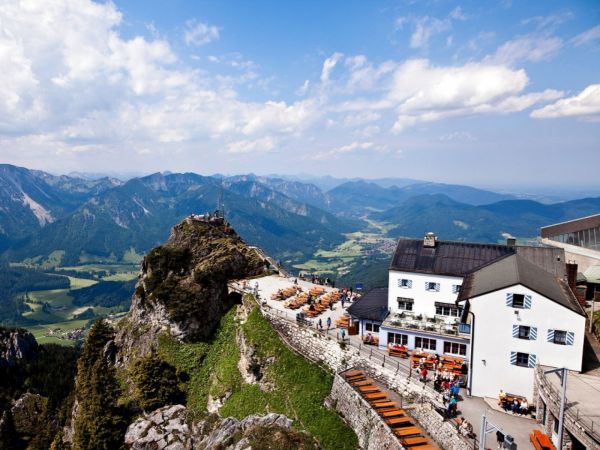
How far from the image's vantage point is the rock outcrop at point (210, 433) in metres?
31.2

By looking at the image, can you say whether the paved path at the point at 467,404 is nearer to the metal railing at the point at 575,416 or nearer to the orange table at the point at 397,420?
the metal railing at the point at 575,416

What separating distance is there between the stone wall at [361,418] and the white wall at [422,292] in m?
14.3

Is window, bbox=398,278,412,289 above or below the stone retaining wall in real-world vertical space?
above

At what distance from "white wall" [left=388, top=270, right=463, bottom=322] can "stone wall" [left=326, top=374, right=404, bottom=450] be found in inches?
564

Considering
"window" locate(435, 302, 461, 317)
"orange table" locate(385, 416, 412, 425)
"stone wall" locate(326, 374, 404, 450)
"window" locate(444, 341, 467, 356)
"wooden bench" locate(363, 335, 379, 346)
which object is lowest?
"stone wall" locate(326, 374, 404, 450)

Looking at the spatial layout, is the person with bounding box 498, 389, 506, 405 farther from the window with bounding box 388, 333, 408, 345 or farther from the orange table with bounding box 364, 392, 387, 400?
the window with bounding box 388, 333, 408, 345

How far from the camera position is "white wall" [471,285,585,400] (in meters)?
33.0

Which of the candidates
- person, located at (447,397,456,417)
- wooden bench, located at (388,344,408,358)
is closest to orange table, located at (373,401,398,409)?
person, located at (447,397,456,417)

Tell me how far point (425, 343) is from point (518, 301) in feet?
36.5

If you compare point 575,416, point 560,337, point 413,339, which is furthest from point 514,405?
point 413,339

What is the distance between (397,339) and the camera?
43188 mm

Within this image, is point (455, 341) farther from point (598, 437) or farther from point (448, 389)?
point (598, 437)

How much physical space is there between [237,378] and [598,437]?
35190 millimetres

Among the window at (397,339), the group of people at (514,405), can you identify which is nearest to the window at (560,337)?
the group of people at (514,405)
